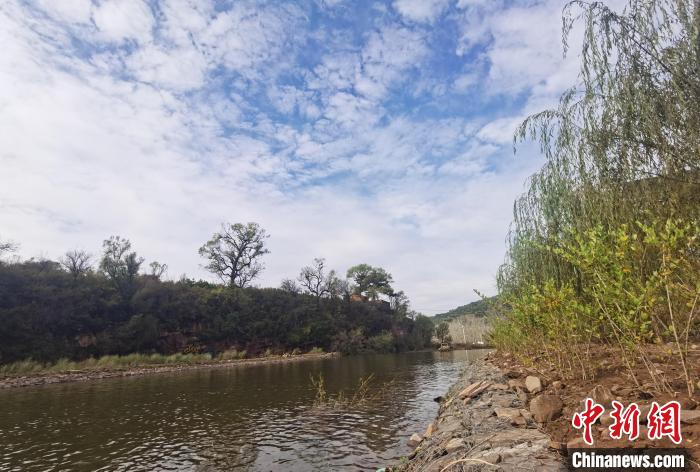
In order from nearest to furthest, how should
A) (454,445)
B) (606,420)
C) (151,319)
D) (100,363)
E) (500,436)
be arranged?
(606,420) → (500,436) → (454,445) → (100,363) → (151,319)

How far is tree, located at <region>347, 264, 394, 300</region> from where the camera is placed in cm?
8106

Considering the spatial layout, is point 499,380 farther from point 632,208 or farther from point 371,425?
point 632,208

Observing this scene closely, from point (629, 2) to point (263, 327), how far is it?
50.3 m

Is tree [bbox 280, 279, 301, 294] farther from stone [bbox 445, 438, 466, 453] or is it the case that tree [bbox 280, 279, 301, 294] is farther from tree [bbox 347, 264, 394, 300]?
stone [bbox 445, 438, 466, 453]

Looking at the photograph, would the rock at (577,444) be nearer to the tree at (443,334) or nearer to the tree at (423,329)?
the tree at (423,329)

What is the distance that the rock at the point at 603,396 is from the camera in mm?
4516

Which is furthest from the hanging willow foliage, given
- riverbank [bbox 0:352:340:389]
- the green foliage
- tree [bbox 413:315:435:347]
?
tree [bbox 413:315:435:347]

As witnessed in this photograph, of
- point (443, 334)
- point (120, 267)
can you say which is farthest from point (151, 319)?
point (443, 334)

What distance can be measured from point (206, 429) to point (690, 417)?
10638mm

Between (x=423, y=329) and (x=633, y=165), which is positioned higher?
(x=633, y=165)

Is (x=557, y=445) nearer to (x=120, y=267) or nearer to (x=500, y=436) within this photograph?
(x=500, y=436)

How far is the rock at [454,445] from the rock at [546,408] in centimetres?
105

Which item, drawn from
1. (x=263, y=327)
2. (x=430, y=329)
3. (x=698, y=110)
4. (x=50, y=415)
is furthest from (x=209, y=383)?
(x=430, y=329)

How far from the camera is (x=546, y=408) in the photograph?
4957mm
